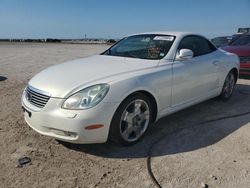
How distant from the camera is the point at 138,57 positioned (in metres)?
5.15

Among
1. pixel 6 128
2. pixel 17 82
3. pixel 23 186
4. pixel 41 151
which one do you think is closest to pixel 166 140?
pixel 41 151

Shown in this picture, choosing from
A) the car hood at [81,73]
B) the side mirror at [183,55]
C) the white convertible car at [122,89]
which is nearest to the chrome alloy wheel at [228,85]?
the white convertible car at [122,89]

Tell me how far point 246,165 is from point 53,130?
2.34 meters

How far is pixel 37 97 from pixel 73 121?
2.31ft

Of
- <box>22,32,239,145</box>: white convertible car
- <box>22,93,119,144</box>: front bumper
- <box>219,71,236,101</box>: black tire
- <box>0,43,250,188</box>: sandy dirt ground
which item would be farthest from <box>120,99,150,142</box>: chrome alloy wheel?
<box>219,71,236,101</box>: black tire

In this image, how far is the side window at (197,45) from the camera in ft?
18.0

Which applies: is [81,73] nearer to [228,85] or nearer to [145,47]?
[145,47]

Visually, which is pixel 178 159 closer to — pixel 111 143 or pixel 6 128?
pixel 111 143

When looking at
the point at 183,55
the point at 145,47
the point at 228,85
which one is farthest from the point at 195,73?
the point at 228,85

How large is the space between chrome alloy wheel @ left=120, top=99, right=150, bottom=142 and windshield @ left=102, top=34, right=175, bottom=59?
0.98 meters

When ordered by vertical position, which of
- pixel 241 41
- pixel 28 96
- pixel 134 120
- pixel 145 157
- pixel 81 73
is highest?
pixel 81 73

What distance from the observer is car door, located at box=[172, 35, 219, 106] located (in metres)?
5.00

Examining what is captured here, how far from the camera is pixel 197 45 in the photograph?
5875 millimetres

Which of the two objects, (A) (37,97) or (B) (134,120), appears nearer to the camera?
(A) (37,97)
